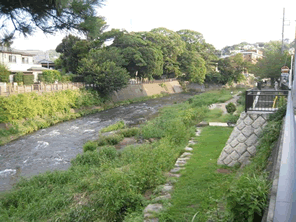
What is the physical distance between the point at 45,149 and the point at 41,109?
343 inches

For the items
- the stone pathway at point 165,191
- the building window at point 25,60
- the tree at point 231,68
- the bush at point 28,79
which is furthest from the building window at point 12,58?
the tree at point 231,68

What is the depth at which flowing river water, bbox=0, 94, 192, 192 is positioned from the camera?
11641mm

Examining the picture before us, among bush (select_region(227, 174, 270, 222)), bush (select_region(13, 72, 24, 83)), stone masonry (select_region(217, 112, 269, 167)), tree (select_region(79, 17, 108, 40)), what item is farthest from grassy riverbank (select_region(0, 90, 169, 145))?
bush (select_region(227, 174, 270, 222))

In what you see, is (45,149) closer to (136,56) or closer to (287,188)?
(287,188)

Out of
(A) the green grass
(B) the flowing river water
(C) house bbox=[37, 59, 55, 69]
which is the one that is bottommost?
(B) the flowing river water

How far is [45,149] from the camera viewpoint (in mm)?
14891

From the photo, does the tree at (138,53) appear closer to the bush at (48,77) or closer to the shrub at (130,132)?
the bush at (48,77)

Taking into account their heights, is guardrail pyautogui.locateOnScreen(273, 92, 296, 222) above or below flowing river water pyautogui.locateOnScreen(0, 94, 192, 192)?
above

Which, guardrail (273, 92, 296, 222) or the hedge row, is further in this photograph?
the hedge row

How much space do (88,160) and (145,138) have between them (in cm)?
441

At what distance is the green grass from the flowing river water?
5.86m

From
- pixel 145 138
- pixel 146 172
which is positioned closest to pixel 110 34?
pixel 145 138

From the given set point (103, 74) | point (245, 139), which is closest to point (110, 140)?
point (245, 139)

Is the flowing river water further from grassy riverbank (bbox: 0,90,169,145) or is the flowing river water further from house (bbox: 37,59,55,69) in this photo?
house (bbox: 37,59,55,69)
